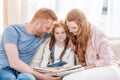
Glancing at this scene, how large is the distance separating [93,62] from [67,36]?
0.32 metres

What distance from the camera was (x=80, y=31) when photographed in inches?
81.4

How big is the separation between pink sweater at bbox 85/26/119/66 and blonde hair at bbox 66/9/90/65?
0.12ft

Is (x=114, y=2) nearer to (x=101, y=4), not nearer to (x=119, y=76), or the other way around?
(x=101, y=4)

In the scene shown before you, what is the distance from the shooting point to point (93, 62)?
6.83 feet

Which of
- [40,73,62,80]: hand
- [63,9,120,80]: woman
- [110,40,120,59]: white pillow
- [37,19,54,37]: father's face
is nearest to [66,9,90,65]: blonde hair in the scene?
[63,9,120,80]: woman

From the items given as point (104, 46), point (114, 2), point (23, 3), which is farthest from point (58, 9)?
point (104, 46)

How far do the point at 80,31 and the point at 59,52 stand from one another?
28 cm

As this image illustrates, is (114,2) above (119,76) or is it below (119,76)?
above

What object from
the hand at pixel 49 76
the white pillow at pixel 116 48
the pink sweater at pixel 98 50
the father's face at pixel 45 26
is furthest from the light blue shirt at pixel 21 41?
the white pillow at pixel 116 48

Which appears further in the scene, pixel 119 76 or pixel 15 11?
pixel 15 11

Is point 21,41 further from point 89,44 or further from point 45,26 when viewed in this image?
point 89,44

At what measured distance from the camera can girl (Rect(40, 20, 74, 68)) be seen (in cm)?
215

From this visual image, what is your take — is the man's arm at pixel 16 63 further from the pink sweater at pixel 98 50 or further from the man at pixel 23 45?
the pink sweater at pixel 98 50

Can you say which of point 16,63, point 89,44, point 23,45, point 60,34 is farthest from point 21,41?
point 89,44
